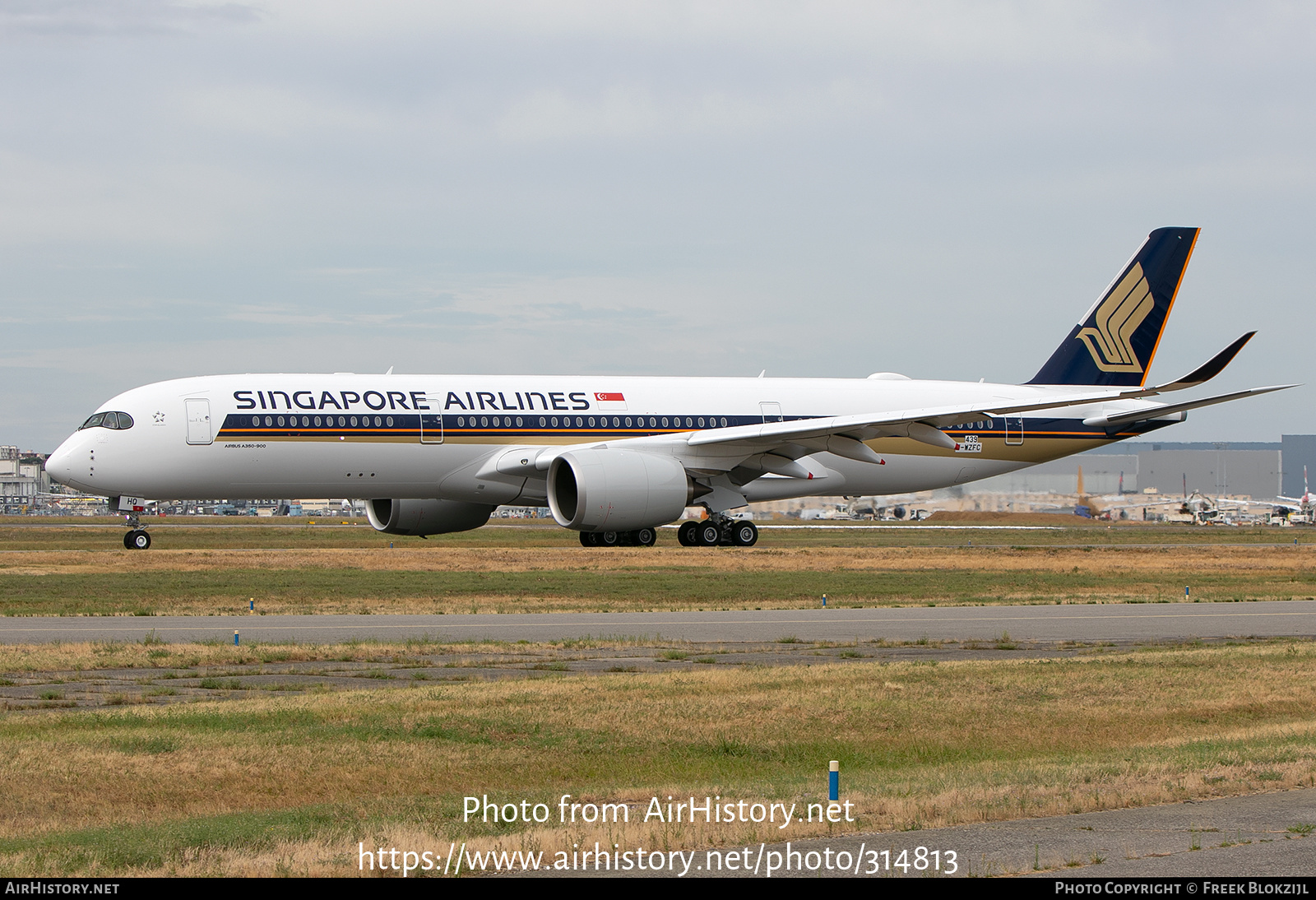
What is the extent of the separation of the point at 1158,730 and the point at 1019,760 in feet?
7.53

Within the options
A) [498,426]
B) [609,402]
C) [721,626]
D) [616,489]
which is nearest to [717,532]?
[609,402]

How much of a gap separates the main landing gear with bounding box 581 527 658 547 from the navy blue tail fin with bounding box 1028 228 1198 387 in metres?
13.3

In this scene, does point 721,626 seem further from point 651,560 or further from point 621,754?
point 651,560

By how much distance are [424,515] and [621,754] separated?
2731cm

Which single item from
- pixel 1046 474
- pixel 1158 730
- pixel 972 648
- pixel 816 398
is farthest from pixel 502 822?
pixel 1046 474

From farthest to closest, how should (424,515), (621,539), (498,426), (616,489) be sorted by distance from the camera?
(621,539)
(424,515)
(498,426)
(616,489)

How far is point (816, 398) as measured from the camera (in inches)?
1592

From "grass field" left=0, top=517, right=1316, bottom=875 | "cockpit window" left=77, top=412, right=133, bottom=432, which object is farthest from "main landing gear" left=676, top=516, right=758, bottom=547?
"cockpit window" left=77, top=412, right=133, bottom=432

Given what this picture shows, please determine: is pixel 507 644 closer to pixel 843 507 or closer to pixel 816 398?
pixel 816 398

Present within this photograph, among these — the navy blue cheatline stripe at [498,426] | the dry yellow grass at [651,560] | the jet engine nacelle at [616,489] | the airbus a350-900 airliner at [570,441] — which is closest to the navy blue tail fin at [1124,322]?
the airbus a350-900 airliner at [570,441]

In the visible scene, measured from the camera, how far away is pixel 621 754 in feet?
42.4

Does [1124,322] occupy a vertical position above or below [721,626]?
above

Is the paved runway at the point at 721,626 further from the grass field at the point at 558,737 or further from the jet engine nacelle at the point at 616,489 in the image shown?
the jet engine nacelle at the point at 616,489

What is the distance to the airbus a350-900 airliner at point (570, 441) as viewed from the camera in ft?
113
